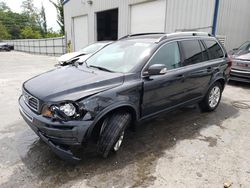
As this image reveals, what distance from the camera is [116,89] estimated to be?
2.97 m

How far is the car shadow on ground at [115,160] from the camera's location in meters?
2.74

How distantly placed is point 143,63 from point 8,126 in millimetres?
2889

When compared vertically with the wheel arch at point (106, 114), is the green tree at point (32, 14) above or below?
above

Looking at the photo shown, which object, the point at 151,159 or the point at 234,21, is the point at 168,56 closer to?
the point at 151,159

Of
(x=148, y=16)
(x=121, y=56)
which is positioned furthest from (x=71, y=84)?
(x=148, y=16)

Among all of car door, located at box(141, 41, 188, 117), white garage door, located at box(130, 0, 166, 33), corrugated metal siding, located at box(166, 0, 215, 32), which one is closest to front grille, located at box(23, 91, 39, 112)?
car door, located at box(141, 41, 188, 117)

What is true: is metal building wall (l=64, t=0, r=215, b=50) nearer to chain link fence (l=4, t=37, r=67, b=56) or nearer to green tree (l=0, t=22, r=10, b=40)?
chain link fence (l=4, t=37, r=67, b=56)

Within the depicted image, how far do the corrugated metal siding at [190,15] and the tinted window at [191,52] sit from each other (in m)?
5.29

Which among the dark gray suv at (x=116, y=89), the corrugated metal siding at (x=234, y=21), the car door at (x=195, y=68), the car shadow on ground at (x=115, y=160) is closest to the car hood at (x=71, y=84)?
the dark gray suv at (x=116, y=89)

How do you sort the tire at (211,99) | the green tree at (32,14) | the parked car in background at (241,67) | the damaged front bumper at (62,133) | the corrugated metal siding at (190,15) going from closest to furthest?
the damaged front bumper at (62,133) → the tire at (211,99) → the parked car in background at (241,67) → the corrugated metal siding at (190,15) → the green tree at (32,14)

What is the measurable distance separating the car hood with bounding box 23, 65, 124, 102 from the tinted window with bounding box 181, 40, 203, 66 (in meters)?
1.51

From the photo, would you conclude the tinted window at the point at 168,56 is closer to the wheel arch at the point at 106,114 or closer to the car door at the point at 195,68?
the car door at the point at 195,68

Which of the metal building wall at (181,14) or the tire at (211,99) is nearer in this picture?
the tire at (211,99)

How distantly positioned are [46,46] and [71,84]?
23290mm
